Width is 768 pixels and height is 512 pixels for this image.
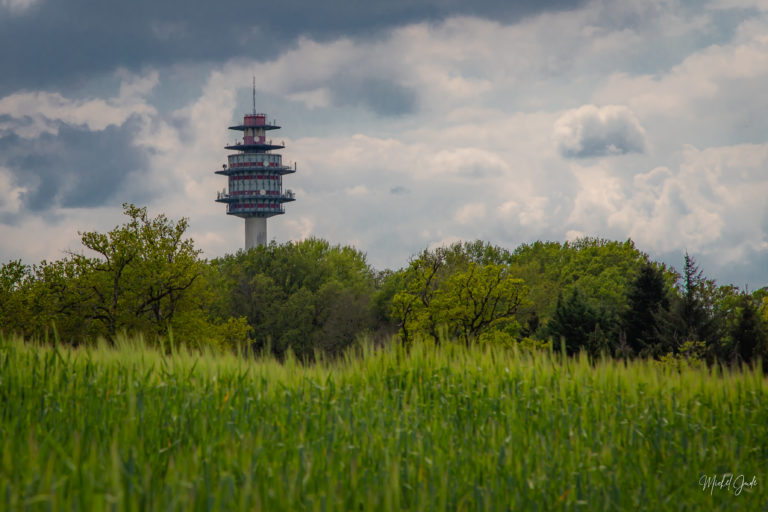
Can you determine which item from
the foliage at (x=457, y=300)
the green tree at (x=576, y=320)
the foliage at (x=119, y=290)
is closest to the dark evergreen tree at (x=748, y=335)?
the green tree at (x=576, y=320)

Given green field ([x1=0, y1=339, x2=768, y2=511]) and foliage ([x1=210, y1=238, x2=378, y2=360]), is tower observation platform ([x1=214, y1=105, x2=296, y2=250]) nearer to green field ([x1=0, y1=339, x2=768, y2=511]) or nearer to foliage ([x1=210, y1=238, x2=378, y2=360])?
foliage ([x1=210, y1=238, x2=378, y2=360])

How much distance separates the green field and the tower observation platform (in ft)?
473

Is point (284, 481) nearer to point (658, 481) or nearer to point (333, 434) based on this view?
point (333, 434)

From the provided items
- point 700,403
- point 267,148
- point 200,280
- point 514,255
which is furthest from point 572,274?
point 267,148

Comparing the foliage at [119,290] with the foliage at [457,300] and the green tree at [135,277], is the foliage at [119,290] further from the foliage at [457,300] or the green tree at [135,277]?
the foliage at [457,300]

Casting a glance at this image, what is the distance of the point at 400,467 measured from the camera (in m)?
7.95

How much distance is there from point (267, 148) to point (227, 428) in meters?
150

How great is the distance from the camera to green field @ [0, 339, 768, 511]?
268 inches
